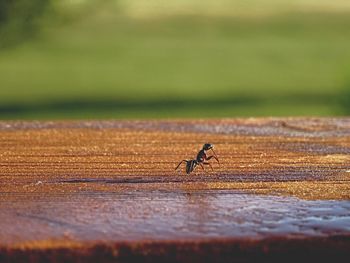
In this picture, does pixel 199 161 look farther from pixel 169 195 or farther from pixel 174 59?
pixel 174 59

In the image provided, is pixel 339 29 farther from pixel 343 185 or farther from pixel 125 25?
pixel 343 185

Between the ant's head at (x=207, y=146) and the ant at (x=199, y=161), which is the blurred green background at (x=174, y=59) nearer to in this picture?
the ant's head at (x=207, y=146)

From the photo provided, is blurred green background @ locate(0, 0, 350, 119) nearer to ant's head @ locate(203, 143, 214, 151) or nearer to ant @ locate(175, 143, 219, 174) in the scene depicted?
ant's head @ locate(203, 143, 214, 151)

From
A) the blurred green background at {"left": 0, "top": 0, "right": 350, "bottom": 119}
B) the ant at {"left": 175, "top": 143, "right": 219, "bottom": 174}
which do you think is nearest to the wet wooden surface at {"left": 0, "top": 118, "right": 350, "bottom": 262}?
the ant at {"left": 175, "top": 143, "right": 219, "bottom": 174}

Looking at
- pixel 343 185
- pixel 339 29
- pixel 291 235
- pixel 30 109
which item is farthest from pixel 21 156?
pixel 339 29

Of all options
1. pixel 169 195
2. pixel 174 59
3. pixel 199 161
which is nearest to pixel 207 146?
pixel 199 161
